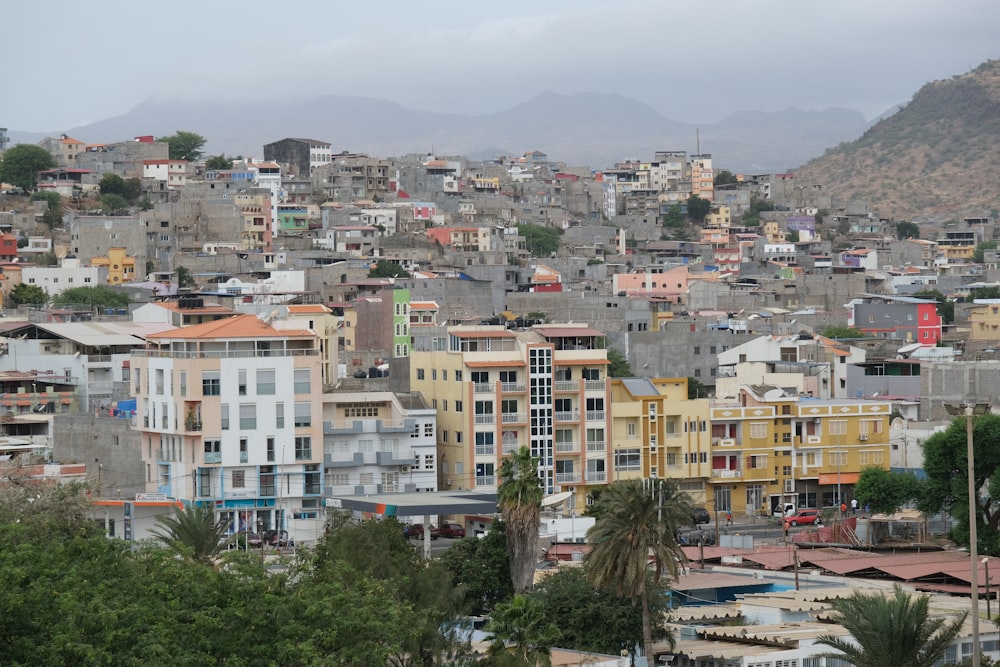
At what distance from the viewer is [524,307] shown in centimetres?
9725

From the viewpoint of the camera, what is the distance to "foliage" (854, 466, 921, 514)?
57.2 m

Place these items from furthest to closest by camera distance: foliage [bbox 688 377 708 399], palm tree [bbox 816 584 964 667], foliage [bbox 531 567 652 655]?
1. foliage [bbox 688 377 708 399]
2. foliage [bbox 531 567 652 655]
3. palm tree [bbox 816 584 964 667]

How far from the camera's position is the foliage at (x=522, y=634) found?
1261 inches

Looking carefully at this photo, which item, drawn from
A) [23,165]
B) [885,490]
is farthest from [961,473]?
[23,165]

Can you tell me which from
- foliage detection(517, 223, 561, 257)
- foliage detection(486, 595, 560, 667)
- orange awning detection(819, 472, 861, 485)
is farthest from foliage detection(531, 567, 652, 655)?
foliage detection(517, 223, 561, 257)

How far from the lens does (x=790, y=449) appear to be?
64188 mm

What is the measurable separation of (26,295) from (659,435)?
43.1m

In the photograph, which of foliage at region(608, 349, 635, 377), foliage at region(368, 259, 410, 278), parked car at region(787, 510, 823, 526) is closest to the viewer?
parked car at region(787, 510, 823, 526)

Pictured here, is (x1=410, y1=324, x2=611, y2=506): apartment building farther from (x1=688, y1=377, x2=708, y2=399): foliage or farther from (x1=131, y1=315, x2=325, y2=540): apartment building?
(x1=688, y1=377, x2=708, y2=399): foliage

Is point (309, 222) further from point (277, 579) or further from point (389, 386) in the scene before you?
point (277, 579)

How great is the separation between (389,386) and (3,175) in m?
71.2

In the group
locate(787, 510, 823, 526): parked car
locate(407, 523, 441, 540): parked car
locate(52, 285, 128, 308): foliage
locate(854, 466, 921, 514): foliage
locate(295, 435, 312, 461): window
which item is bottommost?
locate(787, 510, 823, 526): parked car

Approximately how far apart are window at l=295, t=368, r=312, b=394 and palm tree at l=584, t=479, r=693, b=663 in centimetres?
1607

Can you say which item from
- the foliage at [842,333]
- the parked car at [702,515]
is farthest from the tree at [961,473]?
the foliage at [842,333]
